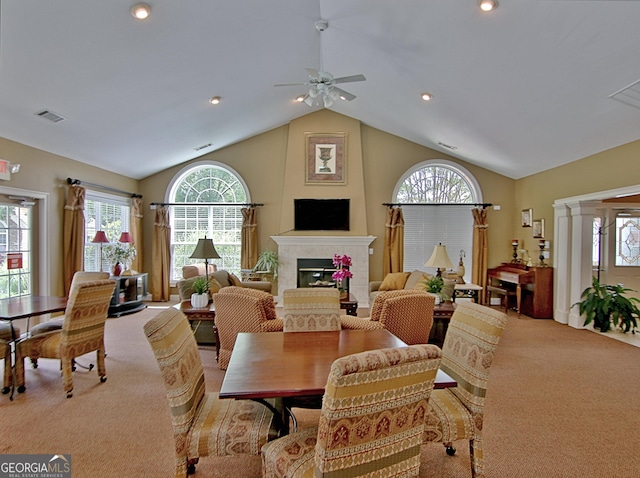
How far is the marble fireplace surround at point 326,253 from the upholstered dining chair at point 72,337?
160 inches

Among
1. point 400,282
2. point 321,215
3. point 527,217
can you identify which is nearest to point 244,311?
point 400,282

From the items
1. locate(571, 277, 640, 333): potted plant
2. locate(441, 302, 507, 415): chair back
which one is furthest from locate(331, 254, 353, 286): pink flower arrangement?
locate(571, 277, 640, 333): potted plant

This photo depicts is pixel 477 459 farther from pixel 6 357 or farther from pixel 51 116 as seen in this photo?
pixel 51 116

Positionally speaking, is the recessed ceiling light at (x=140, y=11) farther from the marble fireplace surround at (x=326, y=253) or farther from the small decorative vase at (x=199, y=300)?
the marble fireplace surround at (x=326, y=253)

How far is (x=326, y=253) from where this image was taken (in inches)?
280

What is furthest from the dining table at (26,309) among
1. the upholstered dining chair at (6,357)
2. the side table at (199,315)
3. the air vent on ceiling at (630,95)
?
the air vent on ceiling at (630,95)

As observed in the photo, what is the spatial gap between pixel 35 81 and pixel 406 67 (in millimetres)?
3990

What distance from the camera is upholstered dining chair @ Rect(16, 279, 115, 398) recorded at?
3.02m

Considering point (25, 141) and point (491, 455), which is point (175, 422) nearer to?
point (491, 455)

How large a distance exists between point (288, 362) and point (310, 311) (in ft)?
2.58

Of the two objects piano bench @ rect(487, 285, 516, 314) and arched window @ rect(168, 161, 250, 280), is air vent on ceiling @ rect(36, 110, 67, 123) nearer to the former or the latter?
arched window @ rect(168, 161, 250, 280)

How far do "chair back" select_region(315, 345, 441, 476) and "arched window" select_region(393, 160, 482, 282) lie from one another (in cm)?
623

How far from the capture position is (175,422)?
175 cm

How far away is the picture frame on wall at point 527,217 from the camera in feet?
22.1
